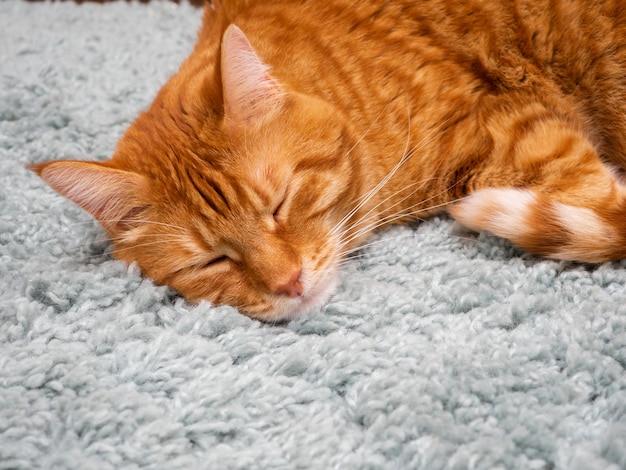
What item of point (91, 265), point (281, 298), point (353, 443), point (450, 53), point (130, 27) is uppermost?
point (130, 27)

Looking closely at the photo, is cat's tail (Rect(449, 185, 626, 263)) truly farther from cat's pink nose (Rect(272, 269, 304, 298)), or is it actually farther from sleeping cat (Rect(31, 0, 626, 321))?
cat's pink nose (Rect(272, 269, 304, 298))

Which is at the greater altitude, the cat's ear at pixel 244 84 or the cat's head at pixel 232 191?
the cat's ear at pixel 244 84

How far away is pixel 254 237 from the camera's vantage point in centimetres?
120

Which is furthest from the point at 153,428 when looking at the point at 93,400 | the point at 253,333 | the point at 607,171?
the point at 607,171

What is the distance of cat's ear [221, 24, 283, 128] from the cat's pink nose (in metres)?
0.33

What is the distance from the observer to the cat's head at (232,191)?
1.20 m

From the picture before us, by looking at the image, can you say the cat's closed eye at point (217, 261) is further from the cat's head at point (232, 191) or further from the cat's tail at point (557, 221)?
the cat's tail at point (557, 221)

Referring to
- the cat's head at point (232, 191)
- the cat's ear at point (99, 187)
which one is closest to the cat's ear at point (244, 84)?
the cat's head at point (232, 191)

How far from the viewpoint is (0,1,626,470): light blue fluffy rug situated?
0.91 m

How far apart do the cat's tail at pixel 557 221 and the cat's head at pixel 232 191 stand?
335mm

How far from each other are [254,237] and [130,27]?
1730 millimetres

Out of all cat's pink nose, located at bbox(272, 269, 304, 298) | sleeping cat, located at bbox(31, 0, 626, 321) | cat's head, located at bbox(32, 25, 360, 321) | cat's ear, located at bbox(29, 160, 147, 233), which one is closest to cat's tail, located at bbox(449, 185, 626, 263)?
sleeping cat, located at bbox(31, 0, 626, 321)

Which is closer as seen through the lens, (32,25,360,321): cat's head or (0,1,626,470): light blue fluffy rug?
(0,1,626,470): light blue fluffy rug

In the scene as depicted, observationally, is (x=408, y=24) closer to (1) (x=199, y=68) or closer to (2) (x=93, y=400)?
(1) (x=199, y=68)
